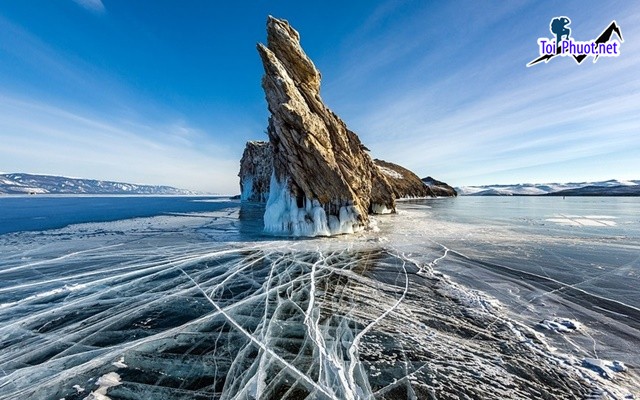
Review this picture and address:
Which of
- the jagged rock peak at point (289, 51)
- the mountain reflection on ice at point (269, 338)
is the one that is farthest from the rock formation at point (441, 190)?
the mountain reflection on ice at point (269, 338)

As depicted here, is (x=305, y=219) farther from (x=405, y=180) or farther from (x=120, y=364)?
(x=405, y=180)

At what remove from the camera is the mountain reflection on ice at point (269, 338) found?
14.1 feet

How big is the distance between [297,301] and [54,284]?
1013cm

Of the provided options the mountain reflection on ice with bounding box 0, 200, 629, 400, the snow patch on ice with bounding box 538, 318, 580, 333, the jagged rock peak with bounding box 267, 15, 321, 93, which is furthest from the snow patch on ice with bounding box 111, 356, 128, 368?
the jagged rock peak with bounding box 267, 15, 321, 93

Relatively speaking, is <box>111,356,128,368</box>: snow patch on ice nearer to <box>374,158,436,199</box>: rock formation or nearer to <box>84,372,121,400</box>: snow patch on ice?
<box>84,372,121,400</box>: snow patch on ice

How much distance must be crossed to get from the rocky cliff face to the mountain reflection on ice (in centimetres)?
6356

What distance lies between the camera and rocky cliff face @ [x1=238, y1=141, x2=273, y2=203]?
3012 inches

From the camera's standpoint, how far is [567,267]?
1091 centimetres

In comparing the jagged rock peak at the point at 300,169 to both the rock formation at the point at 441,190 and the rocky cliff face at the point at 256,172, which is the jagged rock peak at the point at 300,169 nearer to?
the rocky cliff face at the point at 256,172

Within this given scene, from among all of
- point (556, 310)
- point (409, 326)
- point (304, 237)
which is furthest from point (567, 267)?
Result: point (304, 237)

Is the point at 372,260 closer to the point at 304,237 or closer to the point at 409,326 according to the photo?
the point at 409,326

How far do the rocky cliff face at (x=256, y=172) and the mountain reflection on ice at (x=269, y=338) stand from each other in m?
63.6

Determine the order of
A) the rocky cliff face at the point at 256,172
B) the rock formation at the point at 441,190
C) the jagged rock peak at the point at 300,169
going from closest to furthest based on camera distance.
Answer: the jagged rock peak at the point at 300,169
the rocky cliff face at the point at 256,172
the rock formation at the point at 441,190

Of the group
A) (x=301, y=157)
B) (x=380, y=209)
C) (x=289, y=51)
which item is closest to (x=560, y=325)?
(x=301, y=157)
